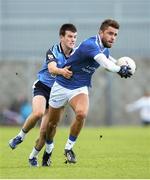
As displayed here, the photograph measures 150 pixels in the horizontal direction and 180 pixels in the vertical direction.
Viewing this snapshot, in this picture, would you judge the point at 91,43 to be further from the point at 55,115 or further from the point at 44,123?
the point at 44,123

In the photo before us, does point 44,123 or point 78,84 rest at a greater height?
point 78,84

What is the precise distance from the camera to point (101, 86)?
118 ft

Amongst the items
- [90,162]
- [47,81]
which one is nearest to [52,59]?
[47,81]

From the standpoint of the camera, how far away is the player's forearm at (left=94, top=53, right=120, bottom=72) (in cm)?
1314

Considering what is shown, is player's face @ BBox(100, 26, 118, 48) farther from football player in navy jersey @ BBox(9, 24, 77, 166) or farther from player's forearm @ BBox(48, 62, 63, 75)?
player's forearm @ BBox(48, 62, 63, 75)

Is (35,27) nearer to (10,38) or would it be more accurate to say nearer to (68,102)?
(10,38)

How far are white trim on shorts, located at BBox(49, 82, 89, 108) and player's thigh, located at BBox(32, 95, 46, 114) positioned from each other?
367 millimetres

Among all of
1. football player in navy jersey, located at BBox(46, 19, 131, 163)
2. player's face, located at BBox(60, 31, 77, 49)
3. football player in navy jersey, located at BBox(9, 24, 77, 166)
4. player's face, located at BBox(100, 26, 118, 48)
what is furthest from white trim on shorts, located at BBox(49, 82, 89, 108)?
player's face, located at BBox(100, 26, 118, 48)

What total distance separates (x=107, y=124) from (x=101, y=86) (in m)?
1.70

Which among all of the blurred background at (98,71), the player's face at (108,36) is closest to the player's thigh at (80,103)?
the player's face at (108,36)

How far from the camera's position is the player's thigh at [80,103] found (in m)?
13.7

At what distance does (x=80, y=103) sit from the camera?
13.8m

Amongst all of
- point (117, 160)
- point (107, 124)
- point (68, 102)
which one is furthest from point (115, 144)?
point (107, 124)

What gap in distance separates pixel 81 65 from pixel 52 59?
53 centimetres
